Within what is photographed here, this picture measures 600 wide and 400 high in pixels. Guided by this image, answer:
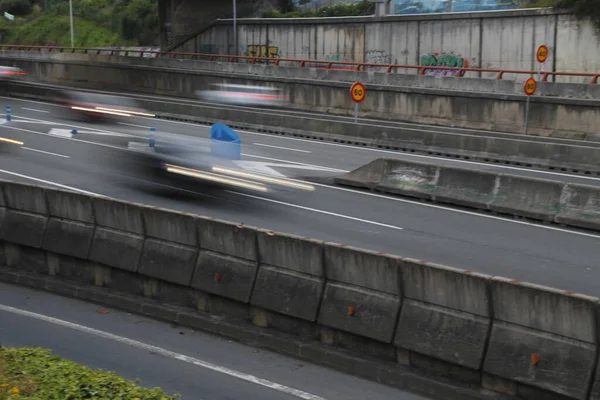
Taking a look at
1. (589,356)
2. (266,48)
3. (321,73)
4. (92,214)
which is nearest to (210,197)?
(92,214)

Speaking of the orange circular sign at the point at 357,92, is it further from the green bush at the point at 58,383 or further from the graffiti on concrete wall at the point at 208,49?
the graffiti on concrete wall at the point at 208,49

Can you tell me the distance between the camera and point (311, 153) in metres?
30.2

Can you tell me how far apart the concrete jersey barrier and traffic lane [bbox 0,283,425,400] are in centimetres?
1024

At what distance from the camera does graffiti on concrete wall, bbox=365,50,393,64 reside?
173 ft

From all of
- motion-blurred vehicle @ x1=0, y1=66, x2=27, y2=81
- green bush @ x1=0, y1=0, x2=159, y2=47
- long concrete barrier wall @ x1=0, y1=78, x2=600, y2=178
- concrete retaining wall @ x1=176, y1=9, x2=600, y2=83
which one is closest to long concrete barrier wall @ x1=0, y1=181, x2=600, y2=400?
long concrete barrier wall @ x1=0, y1=78, x2=600, y2=178

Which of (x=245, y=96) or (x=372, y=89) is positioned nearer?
(x=245, y=96)

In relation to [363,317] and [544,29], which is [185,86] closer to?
[544,29]

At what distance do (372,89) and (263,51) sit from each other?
75.5 ft

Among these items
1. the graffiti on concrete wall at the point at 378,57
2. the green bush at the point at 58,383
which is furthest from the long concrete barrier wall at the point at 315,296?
the graffiti on concrete wall at the point at 378,57

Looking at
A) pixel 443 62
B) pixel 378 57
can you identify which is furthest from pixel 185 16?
pixel 443 62

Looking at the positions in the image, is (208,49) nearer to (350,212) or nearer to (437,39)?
(437,39)

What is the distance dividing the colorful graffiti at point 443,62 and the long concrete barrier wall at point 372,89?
555cm

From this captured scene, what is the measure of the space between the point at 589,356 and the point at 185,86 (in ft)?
146

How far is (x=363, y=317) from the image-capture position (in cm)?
1067
